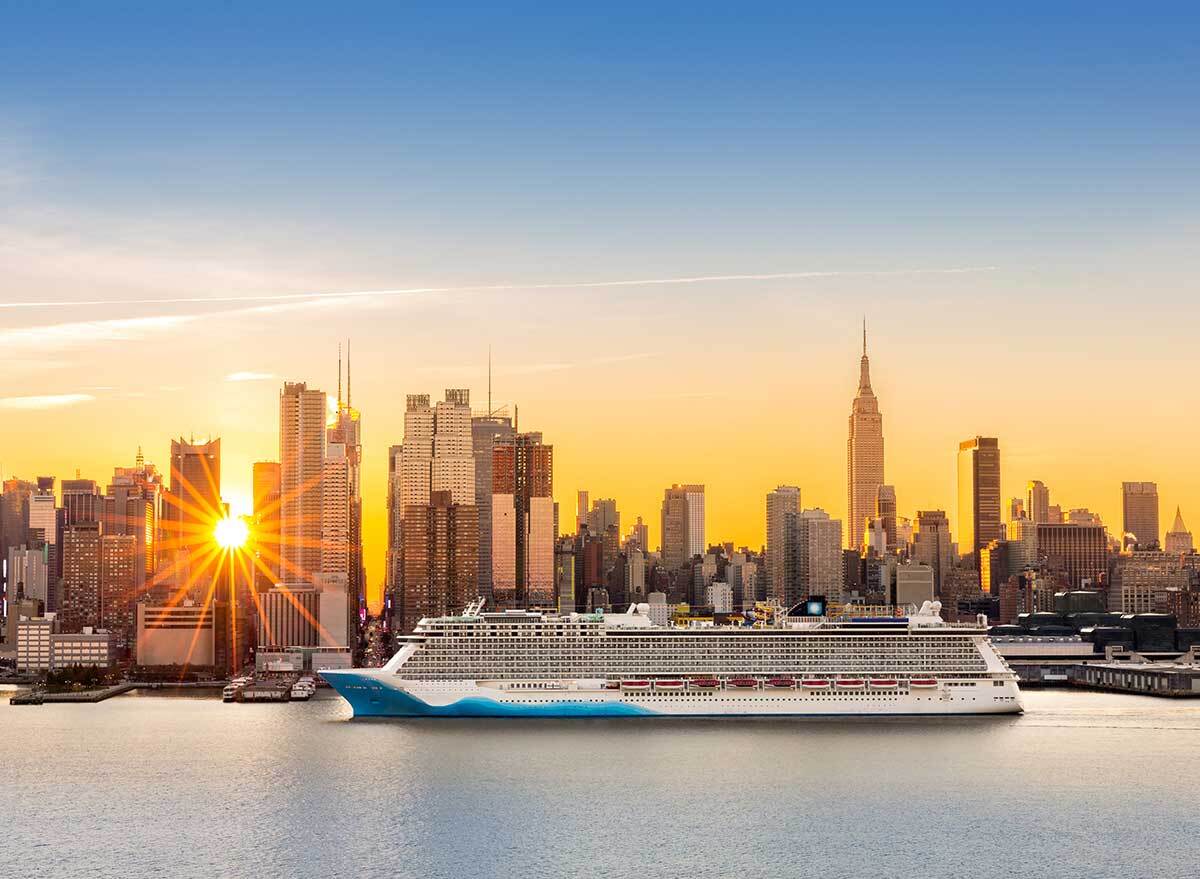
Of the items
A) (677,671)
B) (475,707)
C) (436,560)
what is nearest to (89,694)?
(475,707)

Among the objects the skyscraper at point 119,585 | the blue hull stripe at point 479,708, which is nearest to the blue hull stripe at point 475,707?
the blue hull stripe at point 479,708

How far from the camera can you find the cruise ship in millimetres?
57438

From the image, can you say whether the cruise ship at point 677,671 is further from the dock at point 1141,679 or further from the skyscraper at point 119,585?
the skyscraper at point 119,585

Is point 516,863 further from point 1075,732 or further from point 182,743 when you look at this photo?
point 1075,732

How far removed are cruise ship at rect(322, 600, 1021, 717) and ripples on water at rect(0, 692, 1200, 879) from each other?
1.08m

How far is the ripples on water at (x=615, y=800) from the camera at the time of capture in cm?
3362

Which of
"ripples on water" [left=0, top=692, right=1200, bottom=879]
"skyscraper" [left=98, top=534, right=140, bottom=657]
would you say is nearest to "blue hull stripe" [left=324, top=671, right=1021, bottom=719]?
"ripples on water" [left=0, top=692, right=1200, bottom=879]

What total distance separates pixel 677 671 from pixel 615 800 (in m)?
18.7

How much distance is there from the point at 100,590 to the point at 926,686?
102 metres

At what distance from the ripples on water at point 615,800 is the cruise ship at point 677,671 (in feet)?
3.56

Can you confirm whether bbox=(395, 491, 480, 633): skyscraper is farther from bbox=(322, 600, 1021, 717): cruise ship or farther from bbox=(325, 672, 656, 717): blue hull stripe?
bbox=(325, 672, 656, 717): blue hull stripe

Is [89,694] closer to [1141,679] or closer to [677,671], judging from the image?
[677,671]

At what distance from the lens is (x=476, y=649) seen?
5853 centimetres

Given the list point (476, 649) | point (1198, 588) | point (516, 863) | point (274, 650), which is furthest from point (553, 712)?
point (1198, 588)
